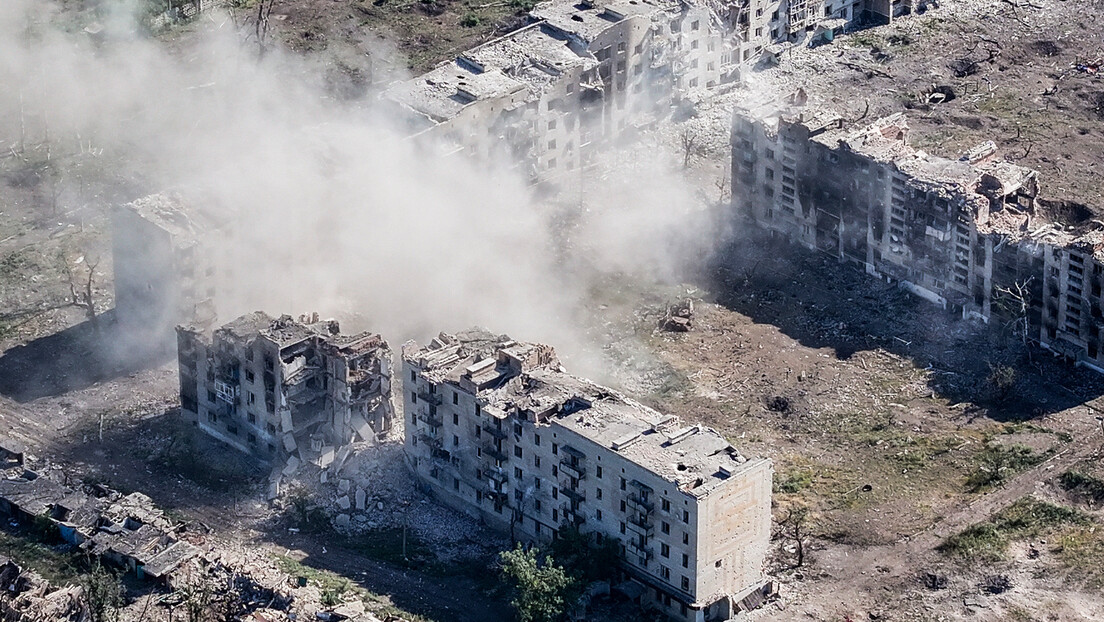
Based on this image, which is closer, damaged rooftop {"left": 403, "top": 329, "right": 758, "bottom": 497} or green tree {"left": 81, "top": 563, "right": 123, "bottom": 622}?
damaged rooftop {"left": 403, "top": 329, "right": 758, "bottom": 497}

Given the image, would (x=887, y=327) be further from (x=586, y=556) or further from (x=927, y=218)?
(x=586, y=556)

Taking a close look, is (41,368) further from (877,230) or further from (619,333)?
(877,230)

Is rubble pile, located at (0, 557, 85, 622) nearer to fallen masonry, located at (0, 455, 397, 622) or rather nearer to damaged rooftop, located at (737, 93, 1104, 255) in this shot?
fallen masonry, located at (0, 455, 397, 622)

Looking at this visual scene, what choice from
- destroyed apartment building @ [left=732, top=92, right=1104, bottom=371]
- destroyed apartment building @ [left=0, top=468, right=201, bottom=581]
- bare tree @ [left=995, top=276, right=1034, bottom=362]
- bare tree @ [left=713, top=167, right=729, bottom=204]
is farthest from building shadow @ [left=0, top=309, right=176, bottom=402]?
bare tree @ [left=995, top=276, right=1034, bottom=362]

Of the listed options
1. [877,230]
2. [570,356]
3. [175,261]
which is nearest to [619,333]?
[570,356]

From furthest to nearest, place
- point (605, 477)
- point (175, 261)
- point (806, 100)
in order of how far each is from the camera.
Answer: point (806, 100) < point (175, 261) < point (605, 477)

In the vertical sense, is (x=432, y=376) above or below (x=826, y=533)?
above
